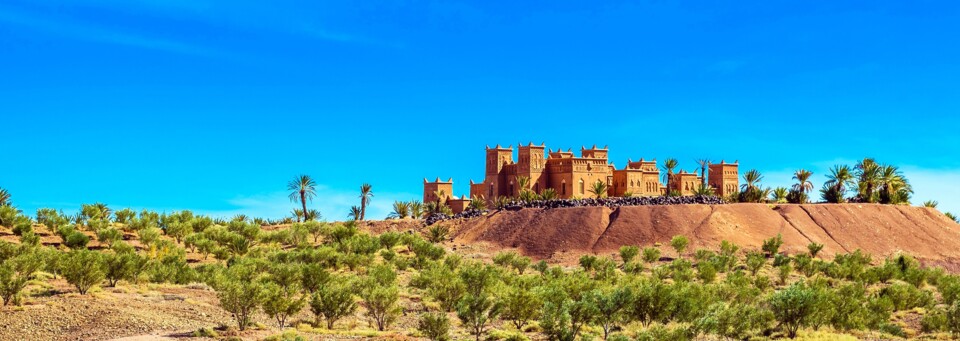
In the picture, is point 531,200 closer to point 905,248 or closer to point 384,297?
point 905,248

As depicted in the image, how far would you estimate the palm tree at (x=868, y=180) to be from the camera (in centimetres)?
7438

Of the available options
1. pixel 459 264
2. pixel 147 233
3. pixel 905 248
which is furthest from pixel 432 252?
pixel 905 248

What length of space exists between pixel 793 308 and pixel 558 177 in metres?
55.1

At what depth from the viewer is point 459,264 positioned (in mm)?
53031

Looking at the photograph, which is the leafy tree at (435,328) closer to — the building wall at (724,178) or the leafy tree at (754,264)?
the leafy tree at (754,264)

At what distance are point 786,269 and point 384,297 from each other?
2750cm

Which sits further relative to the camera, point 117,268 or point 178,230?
point 178,230

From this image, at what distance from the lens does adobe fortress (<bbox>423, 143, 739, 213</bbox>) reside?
84.2 m

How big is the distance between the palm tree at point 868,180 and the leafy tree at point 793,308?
4823 cm

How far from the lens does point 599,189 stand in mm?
80750

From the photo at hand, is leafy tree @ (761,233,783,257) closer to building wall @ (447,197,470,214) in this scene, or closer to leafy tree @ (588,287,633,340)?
building wall @ (447,197,470,214)

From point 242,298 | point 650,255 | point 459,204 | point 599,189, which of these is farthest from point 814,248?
point 242,298

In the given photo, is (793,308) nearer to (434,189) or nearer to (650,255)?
(650,255)

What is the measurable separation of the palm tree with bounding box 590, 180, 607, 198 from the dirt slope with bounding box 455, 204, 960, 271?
11.6 metres
